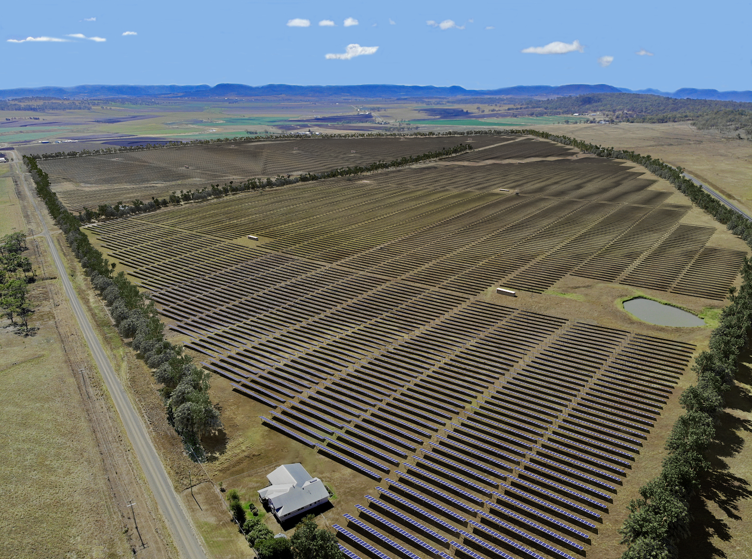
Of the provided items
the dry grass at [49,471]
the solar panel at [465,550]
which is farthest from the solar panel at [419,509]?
the dry grass at [49,471]

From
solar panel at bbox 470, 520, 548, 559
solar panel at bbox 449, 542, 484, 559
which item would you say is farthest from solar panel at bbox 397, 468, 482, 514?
solar panel at bbox 449, 542, 484, 559

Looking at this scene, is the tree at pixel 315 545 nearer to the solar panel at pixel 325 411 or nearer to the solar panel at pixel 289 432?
the solar panel at pixel 289 432

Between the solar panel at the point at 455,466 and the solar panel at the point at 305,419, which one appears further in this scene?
the solar panel at the point at 305,419

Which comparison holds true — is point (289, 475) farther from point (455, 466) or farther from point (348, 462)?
point (455, 466)

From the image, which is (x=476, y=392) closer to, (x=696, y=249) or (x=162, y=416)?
(x=162, y=416)

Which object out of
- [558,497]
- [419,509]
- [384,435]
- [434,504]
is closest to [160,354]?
[384,435]

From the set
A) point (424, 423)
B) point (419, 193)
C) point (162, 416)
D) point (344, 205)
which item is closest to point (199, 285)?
point (162, 416)
